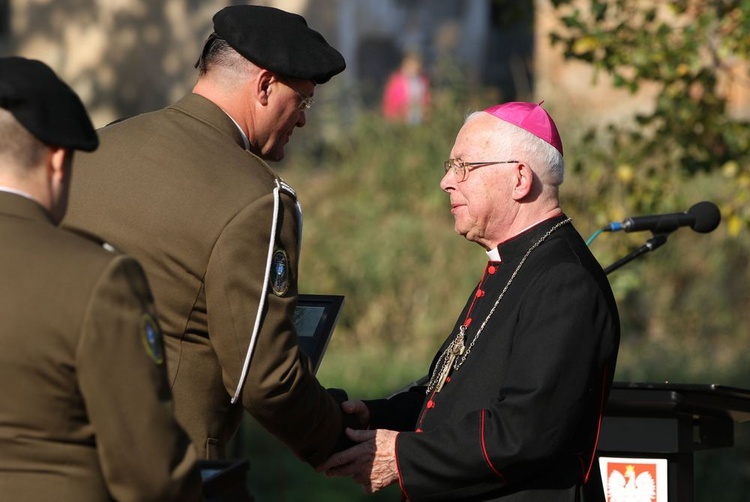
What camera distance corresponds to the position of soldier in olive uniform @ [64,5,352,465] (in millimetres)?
3457

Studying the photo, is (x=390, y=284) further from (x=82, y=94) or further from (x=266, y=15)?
(x=266, y=15)

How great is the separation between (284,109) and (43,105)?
143 centimetres

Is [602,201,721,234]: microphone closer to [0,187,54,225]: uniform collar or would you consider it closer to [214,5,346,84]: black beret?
[214,5,346,84]: black beret

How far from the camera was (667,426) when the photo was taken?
3.95 meters

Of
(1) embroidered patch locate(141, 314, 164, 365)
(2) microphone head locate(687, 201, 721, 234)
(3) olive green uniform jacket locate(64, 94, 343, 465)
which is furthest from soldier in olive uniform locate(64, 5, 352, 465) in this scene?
(2) microphone head locate(687, 201, 721, 234)

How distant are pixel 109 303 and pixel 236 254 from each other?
1.01 metres

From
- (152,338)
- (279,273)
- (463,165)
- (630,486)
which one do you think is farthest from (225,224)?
(630,486)

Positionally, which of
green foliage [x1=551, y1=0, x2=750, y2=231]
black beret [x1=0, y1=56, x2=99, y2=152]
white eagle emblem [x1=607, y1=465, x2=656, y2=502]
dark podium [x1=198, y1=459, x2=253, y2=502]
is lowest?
dark podium [x1=198, y1=459, x2=253, y2=502]

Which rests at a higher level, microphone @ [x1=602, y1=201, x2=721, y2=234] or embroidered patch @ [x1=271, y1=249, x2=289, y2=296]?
microphone @ [x1=602, y1=201, x2=721, y2=234]

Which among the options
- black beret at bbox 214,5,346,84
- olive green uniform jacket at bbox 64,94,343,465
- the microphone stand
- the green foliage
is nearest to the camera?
olive green uniform jacket at bbox 64,94,343,465

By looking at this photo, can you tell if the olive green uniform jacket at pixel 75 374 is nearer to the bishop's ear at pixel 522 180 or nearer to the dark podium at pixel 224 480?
the dark podium at pixel 224 480

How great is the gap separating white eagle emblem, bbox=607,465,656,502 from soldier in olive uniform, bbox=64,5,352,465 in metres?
0.89

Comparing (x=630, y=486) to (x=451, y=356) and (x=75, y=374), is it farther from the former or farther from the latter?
(x=75, y=374)

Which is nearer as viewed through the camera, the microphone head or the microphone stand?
the microphone stand
